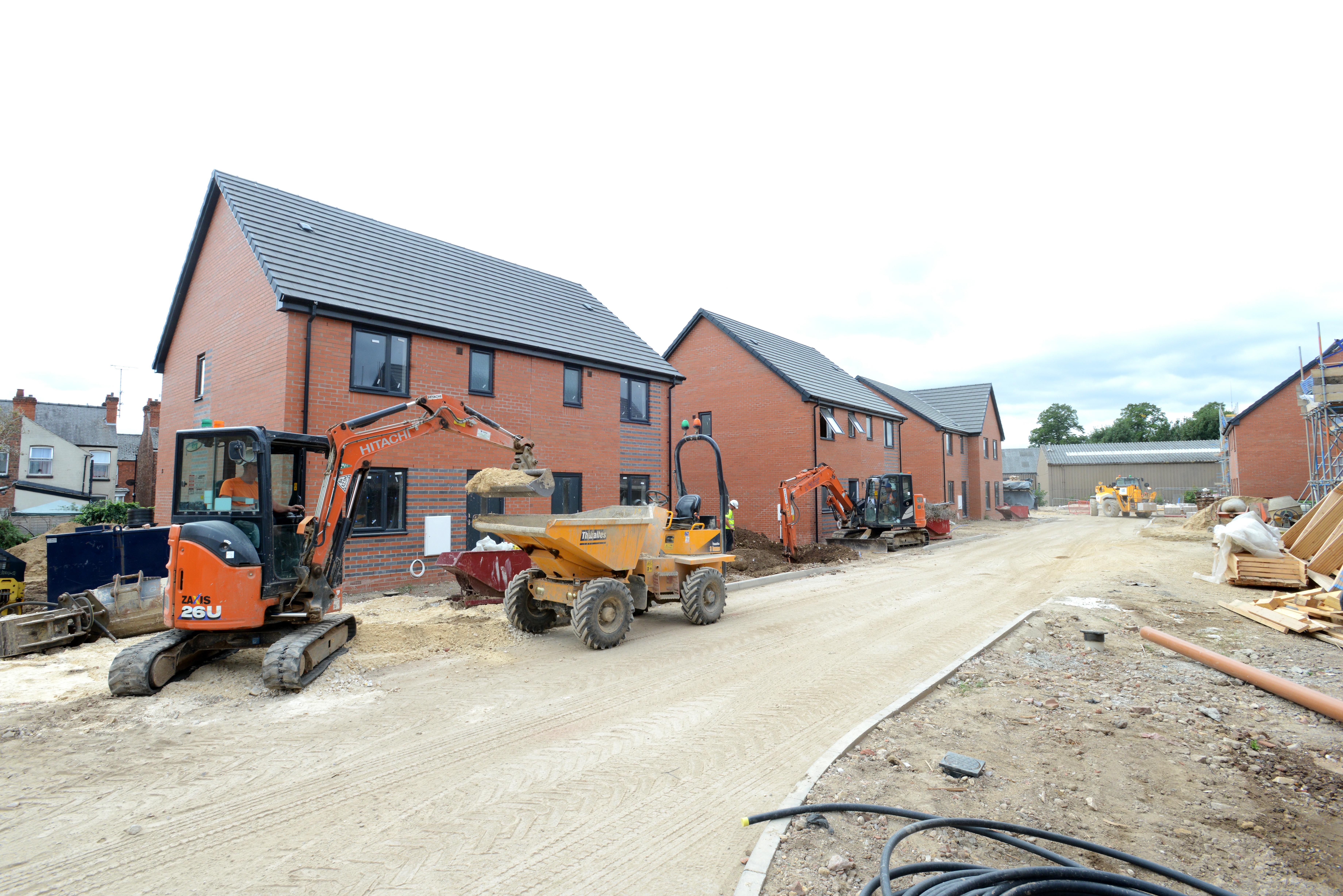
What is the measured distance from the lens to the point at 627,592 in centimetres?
930

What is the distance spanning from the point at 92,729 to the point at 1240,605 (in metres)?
15.4

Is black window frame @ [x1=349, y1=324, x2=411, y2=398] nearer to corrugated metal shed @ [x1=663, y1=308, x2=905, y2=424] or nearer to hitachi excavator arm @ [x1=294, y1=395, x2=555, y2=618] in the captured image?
hitachi excavator arm @ [x1=294, y1=395, x2=555, y2=618]

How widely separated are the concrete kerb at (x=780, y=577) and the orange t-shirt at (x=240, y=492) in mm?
9064

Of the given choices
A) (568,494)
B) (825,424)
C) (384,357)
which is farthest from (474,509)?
(825,424)

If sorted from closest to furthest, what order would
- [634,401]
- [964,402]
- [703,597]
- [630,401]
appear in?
[703,597], [630,401], [634,401], [964,402]

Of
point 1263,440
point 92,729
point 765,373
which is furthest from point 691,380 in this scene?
point 1263,440

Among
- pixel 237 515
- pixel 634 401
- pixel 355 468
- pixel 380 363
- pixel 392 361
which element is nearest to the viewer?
pixel 237 515

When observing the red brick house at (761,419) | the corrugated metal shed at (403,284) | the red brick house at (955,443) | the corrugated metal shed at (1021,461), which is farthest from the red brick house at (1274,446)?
the corrugated metal shed at (1021,461)

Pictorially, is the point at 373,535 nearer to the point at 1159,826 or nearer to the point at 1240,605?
the point at 1159,826

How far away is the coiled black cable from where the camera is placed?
9.78 feet

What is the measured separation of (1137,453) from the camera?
2655 inches

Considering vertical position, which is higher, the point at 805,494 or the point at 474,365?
the point at 474,365

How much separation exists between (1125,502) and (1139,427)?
59663 millimetres

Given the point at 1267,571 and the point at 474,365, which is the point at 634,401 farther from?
the point at 1267,571
